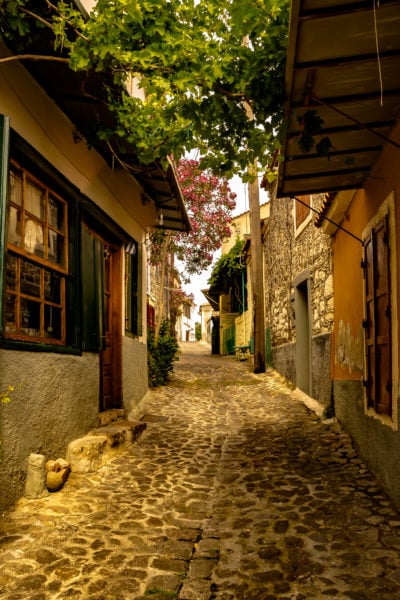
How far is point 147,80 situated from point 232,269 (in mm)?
15806

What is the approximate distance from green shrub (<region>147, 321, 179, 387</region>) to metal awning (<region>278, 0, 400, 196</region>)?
6107 millimetres

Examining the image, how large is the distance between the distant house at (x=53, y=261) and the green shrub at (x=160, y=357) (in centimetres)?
289

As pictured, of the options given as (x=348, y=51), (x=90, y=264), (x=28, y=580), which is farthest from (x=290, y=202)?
(x=28, y=580)

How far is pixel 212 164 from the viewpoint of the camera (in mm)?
4457

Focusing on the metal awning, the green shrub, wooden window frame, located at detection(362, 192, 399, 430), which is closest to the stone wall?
the metal awning

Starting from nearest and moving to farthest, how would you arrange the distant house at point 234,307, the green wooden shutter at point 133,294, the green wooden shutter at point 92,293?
the green wooden shutter at point 92,293 → the green wooden shutter at point 133,294 → the distant house at point 234,307

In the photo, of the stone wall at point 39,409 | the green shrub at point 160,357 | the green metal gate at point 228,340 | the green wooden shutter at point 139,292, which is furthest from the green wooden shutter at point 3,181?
the green metal gate at point 228,340

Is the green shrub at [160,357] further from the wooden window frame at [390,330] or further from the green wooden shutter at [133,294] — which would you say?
the wooden window frame at [390,330]

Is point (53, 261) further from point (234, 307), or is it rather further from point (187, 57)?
point (234, 307)

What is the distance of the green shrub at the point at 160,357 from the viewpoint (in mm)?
9773

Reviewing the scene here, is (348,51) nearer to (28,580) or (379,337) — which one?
(379,337)

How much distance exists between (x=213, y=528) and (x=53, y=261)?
299cm

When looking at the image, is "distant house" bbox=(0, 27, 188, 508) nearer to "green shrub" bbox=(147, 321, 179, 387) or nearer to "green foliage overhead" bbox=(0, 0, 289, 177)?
"green foliage overhead" bbox=(0, 0, 289, 177)

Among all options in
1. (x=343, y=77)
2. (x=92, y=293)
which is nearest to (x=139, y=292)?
(x=92, y=293)
